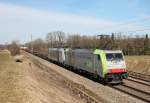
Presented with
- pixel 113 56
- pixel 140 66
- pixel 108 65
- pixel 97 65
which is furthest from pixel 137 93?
pixel 140 66

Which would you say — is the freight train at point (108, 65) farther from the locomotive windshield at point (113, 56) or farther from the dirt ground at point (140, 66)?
the dirt ground at point (140, 66)

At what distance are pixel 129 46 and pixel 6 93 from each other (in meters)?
57.3

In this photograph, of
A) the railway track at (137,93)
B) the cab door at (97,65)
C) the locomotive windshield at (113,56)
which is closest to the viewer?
the railway track at (137,93)

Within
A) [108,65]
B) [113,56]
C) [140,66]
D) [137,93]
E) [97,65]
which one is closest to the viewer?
[137,93]

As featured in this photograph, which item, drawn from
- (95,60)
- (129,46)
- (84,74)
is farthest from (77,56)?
(129,46)

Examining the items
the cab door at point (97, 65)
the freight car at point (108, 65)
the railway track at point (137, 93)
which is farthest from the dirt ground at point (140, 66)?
the railway track at point (137, 93)

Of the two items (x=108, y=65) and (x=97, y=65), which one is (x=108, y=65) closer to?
(x=108, y=65)

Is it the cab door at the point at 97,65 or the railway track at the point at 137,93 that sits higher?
the cab door at the point at 97,65

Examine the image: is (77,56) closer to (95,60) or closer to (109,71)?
(95,60)

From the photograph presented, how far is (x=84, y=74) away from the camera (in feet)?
109

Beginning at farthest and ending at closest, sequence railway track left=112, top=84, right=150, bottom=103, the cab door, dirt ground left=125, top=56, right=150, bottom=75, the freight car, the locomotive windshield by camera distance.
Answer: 1. dirt ground left=125, top=56, right=150, bottom=75
2. the cab door
3. the locomotive windshield
4. the freight car
5. railway track left=112, top=84, right=150, bottom=103

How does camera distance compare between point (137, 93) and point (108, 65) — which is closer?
point (137, 93)

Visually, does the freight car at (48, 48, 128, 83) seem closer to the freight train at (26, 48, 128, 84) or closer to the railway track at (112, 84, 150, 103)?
the freight train at (26, 48, 128, 84)

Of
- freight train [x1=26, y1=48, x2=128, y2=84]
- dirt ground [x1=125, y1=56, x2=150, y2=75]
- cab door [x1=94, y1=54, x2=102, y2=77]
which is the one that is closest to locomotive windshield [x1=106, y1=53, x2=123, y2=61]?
freight train [x1=26, y1=48, x2=128, y2=84]
